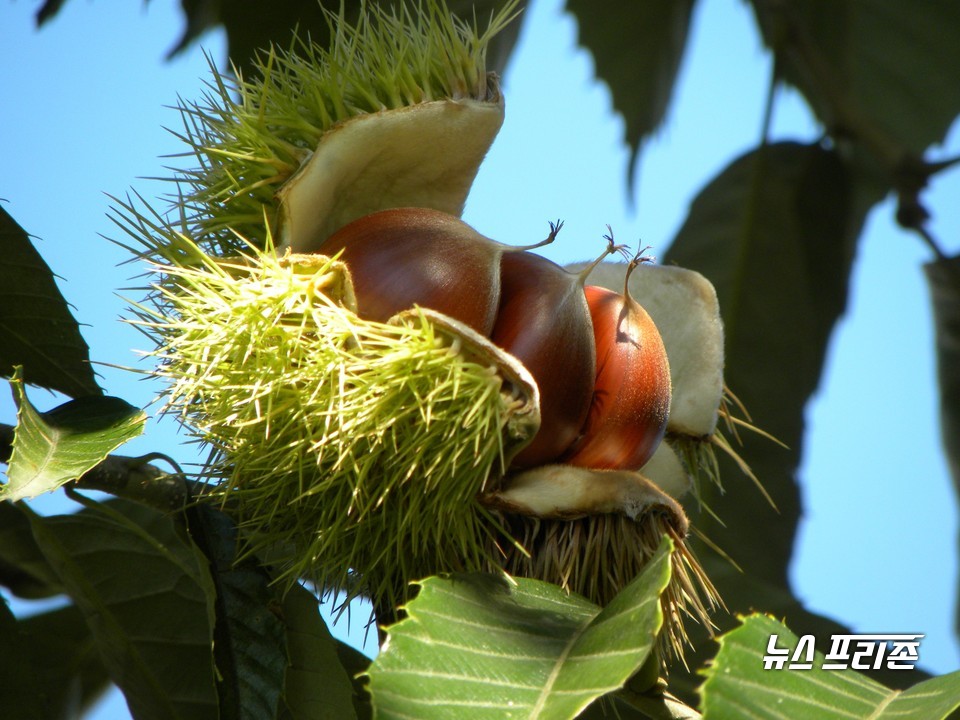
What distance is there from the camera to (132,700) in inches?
33.4

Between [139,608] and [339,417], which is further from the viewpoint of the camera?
[139,608]

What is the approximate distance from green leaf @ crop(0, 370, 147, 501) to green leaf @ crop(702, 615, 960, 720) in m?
0.40

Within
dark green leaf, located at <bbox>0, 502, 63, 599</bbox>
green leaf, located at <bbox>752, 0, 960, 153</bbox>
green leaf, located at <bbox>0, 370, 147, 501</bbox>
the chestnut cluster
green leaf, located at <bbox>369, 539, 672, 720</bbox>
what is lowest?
dark green leaf, located at <bbox>0, 502, 63, 599</bbox>

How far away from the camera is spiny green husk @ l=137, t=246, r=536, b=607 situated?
676 mm

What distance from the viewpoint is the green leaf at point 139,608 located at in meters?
0.86

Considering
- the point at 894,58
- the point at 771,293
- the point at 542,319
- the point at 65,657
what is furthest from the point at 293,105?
the point at 894,58

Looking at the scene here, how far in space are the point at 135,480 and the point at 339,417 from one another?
0.68 feet

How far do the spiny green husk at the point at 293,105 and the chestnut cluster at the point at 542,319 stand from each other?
0.07 meters

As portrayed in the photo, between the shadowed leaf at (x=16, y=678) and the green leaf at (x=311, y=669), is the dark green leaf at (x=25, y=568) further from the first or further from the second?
the green leaf at (x=311, y=669)

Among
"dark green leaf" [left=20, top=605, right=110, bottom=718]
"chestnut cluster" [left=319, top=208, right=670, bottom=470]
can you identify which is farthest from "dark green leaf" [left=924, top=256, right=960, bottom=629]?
"dark green leaf" [left=20, top=605, right=110, bottom=718]

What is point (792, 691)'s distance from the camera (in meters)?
0.62

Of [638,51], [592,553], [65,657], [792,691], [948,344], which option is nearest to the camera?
[792,691]

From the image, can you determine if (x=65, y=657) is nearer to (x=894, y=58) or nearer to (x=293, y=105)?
(x=293, y=105)

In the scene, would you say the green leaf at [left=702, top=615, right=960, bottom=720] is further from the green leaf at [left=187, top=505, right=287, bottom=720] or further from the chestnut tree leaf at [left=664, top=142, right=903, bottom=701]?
the chestnut tree leaf at [left=664, top=142, right=903, bottom=701]
